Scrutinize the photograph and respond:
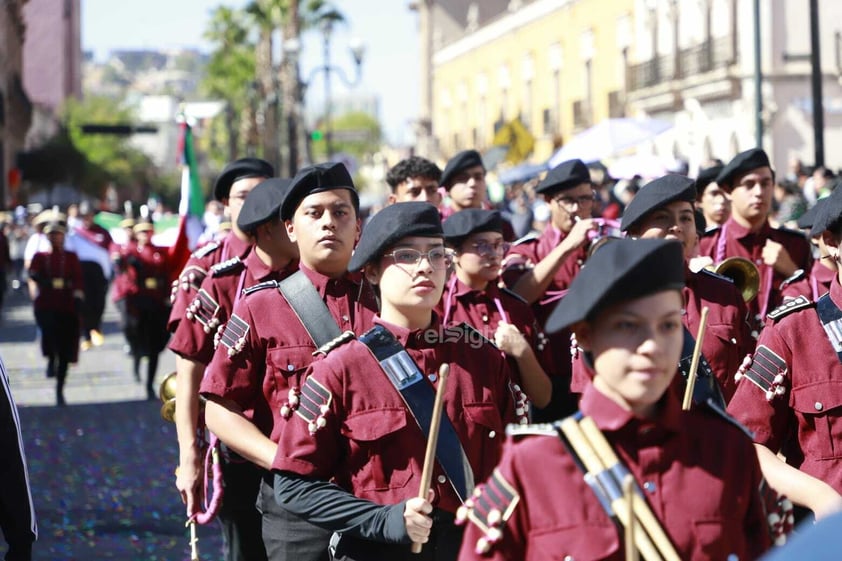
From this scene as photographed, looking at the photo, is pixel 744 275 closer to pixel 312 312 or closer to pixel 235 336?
pixel 312 312

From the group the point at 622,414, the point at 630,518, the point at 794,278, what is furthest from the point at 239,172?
the point at 630,518

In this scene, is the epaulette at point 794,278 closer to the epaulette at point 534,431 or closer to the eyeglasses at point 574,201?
the eyeglasses at point 574,201

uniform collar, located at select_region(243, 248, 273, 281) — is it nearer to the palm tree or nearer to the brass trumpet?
the brass trumpet

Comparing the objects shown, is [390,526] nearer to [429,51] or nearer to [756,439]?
[756,439]

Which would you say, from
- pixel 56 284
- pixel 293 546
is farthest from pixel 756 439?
pixel 56 284

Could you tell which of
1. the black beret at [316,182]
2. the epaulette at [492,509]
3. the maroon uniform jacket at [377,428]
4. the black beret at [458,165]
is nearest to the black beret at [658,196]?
the black beret at [316,182]

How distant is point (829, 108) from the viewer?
37.8m

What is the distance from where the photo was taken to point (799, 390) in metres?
5.12

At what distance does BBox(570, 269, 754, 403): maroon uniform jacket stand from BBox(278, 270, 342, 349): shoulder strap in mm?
1483

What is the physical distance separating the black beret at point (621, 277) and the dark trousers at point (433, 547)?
56.2 inches

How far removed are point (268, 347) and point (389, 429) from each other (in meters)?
1.19

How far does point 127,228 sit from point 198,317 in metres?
17.5

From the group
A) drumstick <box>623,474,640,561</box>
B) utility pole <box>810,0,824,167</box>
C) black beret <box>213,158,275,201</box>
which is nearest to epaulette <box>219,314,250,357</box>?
black beret <box>213,158,275,201</box>

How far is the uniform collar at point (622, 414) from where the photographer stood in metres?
3.54
